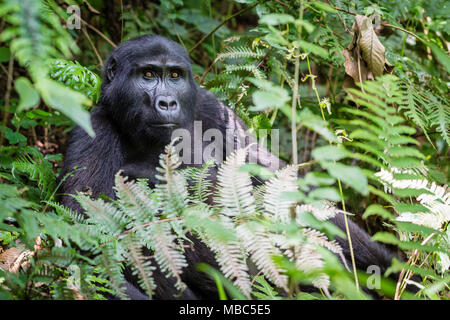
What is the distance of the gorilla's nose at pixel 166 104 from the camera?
342 cm

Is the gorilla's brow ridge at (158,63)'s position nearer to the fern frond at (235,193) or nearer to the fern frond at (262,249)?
the fern frond at (235,193)

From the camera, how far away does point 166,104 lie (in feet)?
11.3

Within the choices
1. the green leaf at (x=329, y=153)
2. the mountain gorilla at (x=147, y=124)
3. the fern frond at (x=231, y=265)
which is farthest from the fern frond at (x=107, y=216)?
the mountain gorilla at (x=147, y=124)

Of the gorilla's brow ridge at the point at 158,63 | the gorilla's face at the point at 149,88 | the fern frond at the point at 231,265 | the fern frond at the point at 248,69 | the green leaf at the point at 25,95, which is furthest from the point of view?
the fern frond at the point at 248,69

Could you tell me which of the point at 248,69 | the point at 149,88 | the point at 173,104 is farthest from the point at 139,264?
the point at 248,69

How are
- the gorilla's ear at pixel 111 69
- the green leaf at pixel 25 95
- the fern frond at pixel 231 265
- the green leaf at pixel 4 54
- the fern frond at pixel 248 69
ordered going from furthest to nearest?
the green leaf at pixel 4 54 → the gorilla's ear at pixel 111 69 → the fern frond at pixel 248 69 → the fern frond at pixel 231 265 → the green leaf at pixel 25 95

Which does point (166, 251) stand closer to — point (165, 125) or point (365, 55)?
point (165, 125)

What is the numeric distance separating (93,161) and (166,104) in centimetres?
74

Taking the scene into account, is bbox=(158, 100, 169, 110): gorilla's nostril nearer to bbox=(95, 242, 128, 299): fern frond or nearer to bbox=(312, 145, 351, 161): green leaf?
bbox=(95, 242, 128, 299): fern frond

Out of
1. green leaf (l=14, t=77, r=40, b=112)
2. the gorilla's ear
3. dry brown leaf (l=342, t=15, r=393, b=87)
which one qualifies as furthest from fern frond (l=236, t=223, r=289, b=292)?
the gorilla's ear

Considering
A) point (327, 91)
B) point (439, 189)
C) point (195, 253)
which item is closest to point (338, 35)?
point (327, 91)

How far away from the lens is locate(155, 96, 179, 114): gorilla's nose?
3422 millimetres

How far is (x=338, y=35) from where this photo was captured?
439 cm

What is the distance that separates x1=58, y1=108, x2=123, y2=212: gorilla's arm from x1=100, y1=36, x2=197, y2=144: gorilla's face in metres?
0.14
